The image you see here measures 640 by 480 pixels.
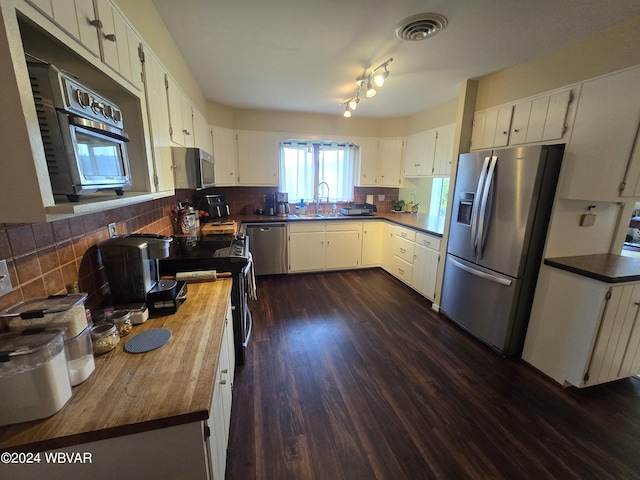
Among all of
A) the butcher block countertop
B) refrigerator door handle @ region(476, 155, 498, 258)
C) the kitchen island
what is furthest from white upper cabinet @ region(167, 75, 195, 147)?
refrigerator door handle @ region(476, 155, 498, 258)

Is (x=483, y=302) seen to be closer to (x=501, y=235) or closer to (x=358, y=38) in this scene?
(x=501, y=235)

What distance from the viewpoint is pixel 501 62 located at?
2.19m

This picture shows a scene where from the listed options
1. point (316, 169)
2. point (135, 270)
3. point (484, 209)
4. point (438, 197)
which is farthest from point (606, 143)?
point (316, 169)

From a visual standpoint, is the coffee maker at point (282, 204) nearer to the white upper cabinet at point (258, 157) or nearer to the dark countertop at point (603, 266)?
the white upper cabinet at point (258, 157)

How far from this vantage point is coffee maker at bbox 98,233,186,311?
48.2 inches

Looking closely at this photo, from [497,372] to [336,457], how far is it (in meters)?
1.49

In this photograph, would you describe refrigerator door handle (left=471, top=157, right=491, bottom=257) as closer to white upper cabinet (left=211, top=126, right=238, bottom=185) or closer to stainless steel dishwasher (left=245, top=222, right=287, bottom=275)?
stainless steel dishwasher (left=245, top=222, right=287, bottom=275)

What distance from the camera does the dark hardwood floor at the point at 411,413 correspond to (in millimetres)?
1389

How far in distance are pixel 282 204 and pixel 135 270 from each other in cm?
292

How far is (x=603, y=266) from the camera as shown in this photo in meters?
1.86

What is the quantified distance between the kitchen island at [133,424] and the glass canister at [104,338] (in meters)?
0.03

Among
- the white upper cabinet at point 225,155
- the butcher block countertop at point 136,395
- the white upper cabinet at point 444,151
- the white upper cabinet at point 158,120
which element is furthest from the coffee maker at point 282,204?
the butcher block countertop at point 136,395

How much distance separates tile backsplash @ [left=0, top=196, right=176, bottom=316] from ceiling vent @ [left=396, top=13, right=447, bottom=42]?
2.13m

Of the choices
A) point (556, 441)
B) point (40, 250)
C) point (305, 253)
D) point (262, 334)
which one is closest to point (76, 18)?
point (40, 250)
